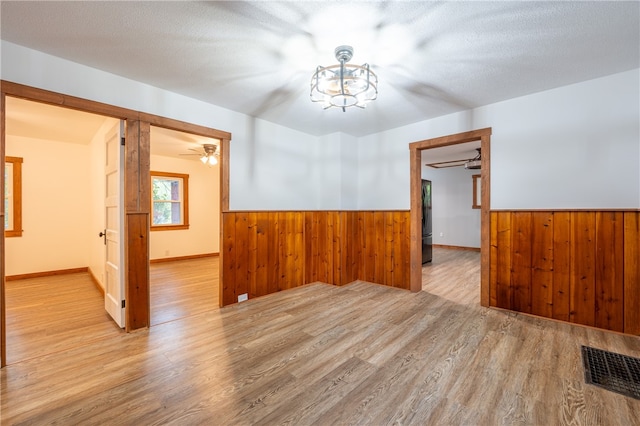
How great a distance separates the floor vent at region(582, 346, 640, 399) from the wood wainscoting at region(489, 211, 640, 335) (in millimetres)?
623

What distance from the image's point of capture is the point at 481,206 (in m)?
3.34

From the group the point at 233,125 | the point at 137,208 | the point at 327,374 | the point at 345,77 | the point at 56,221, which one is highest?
the point at 233,125

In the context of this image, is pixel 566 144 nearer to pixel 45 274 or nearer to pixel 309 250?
pixel 309 250

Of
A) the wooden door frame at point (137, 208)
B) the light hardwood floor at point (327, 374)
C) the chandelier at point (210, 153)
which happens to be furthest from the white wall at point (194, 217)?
the light hardwood floor at point (327, 374)

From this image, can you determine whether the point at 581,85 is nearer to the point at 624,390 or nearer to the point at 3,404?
the point at 624,390

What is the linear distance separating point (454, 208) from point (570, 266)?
5530 millimetres

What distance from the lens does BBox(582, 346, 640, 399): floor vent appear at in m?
1.84

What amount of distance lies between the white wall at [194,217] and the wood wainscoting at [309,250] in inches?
112

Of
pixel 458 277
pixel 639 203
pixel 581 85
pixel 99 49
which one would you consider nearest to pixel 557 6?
pixel 581 85

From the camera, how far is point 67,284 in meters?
4.46

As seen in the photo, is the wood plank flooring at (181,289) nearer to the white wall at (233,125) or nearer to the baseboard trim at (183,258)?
the baseboard trim at (183,258)

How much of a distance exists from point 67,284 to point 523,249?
6.53 m

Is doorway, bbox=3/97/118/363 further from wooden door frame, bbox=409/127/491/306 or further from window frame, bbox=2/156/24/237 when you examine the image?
wooden door frame, bbox=409/127/491/306

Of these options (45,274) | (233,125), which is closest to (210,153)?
(233,125)
